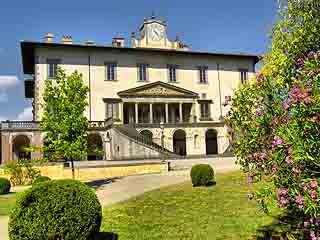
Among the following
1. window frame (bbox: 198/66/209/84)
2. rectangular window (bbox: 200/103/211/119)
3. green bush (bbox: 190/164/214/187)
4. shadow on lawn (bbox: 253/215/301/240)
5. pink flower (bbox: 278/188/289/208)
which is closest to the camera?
pink flower (bbox: 278/188/289/208)

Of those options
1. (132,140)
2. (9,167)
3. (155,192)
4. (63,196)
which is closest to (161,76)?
(132,140)

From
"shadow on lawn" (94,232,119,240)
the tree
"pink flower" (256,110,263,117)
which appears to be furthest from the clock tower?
"pink flower" (256,110,263,117)

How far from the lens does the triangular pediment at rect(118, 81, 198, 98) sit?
4109cm

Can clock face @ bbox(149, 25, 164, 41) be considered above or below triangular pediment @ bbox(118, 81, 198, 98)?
above

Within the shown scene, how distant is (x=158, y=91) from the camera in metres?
42.2

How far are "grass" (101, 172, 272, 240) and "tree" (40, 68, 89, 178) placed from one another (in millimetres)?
6003

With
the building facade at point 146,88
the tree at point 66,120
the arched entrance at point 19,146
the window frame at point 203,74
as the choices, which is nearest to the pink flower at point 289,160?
the tree at point 66,120

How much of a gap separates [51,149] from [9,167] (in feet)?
18.6

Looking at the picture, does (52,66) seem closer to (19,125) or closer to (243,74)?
(19,125)

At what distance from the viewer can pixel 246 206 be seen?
35.4ft

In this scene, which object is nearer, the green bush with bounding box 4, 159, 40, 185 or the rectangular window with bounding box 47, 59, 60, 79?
the green bush with bounding box 4, 159, 40, 185

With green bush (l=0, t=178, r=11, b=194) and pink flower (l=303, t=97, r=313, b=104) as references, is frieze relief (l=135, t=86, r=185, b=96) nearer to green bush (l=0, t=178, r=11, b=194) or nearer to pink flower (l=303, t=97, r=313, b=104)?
green bush (l=0, t=178, r=11, b=194)

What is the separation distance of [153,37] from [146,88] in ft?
28.1

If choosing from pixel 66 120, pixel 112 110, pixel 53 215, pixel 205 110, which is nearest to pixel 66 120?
pixel 66 120
